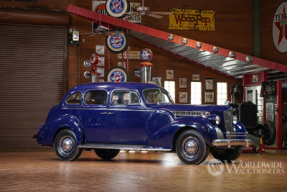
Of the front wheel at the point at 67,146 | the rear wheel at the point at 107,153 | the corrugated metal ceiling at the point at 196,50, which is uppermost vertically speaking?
the corrugated metal ceiling at the point at 196,50

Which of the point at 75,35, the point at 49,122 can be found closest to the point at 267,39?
the point at 75,35

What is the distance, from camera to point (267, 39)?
49.8ft

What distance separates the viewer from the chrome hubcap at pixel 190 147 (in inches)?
323

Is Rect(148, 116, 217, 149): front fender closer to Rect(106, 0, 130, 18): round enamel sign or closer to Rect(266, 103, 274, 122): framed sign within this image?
Rect(106, 0, 130, 18): round enamel sign

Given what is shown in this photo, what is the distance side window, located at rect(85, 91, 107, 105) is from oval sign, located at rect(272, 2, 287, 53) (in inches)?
284

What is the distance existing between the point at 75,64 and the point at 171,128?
279 inches

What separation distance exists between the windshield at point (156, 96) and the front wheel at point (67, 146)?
1.70 m

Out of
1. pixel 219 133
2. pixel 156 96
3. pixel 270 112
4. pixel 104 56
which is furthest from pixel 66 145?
pixel 270 112

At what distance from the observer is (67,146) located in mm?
9320

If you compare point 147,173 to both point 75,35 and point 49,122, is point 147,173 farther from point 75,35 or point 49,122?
point 75,35

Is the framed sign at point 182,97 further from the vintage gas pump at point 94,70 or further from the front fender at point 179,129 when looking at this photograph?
the front fender at point 179,129

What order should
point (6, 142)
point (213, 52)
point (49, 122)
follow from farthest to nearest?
point (6, 142) → point (213, 52) → point (49, 122)

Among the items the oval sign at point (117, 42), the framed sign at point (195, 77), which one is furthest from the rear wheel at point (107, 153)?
the framed sign at point (195, 77)

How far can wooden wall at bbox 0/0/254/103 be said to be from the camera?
14.7m
